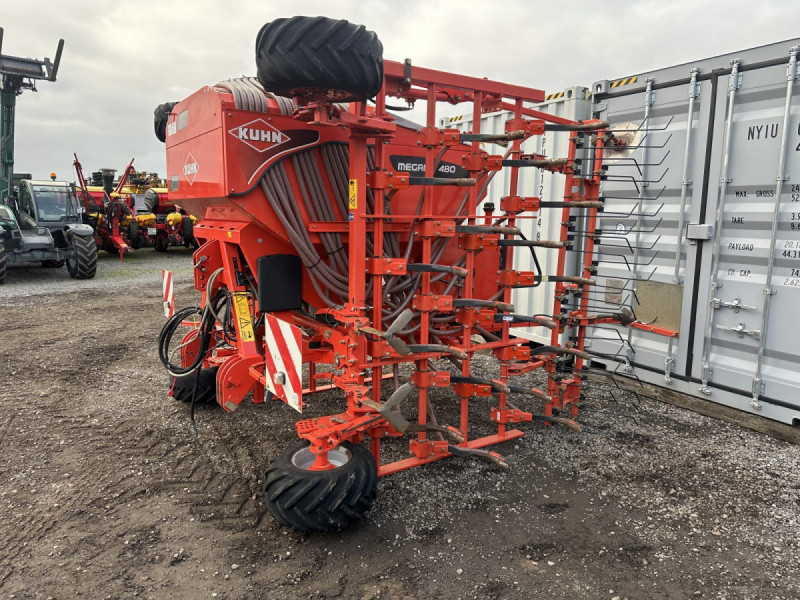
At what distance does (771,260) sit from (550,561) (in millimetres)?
3042

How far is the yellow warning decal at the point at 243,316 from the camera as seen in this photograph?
3760mm

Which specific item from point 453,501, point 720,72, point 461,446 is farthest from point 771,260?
point 453,501

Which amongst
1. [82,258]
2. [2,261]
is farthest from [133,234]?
[2,261]

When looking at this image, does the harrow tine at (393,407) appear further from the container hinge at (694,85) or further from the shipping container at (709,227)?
the container hinge at (694,85)

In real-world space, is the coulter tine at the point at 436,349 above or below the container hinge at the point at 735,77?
below

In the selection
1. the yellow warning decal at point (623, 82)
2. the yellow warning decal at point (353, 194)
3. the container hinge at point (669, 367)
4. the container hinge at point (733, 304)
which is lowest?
the container hinge at point (669, 367)

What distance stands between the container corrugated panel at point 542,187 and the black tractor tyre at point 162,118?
3003 mm

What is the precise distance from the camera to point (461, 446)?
149 inches

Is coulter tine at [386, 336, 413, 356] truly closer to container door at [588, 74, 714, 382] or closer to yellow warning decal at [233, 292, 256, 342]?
yellow warning decal at [233, 292, 256, 342]

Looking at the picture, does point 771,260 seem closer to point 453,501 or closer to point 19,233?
point 453,501

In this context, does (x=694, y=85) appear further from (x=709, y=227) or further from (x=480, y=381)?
Result: (x=480, y=381)

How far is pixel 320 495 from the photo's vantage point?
9.34ft

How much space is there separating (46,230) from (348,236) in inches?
452

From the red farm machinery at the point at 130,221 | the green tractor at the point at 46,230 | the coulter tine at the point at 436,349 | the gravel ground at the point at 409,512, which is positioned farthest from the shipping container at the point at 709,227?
the red farm machinery at the point at 130,221
